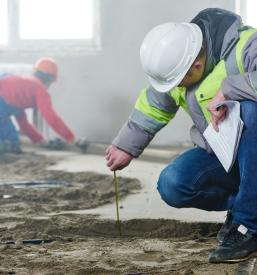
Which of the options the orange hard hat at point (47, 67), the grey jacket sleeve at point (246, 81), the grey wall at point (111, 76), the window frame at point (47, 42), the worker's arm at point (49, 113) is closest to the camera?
the grey jacket sleeve at point (246, 81)

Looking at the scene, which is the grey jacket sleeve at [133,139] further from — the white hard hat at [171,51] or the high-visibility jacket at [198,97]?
the white hard hat at [171,51]

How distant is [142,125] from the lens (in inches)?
135

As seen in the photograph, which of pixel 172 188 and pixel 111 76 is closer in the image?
pixel 172 188

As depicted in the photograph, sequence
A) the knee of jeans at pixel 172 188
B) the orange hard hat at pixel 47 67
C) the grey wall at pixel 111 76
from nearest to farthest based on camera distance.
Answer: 1. the knee of jeans at pixel 172 188
2. the orange hard hat at pixel 47 67
3. the grey wall at pixel 111 76

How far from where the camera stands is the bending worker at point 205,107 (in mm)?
2941

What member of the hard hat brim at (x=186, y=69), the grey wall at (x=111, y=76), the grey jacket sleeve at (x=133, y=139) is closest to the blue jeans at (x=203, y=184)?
the grey jacket sleeve at (x=133, y=139)

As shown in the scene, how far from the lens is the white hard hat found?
3105 millimetres

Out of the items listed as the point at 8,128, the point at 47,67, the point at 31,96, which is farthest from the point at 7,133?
the point at 47,67

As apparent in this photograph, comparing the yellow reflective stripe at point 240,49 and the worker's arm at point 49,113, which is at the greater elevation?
the yellow reflective stripe at point 240,49

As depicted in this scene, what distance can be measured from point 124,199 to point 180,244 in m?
1.55

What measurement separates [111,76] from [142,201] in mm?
5666

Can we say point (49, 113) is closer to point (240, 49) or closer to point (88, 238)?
point (88, 238)

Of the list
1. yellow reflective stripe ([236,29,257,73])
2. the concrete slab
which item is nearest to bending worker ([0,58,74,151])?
the concrete slab

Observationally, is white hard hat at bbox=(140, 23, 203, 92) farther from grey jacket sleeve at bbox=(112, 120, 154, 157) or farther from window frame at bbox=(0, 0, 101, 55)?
window frame at bbox=(0, 0, 101, 55)
